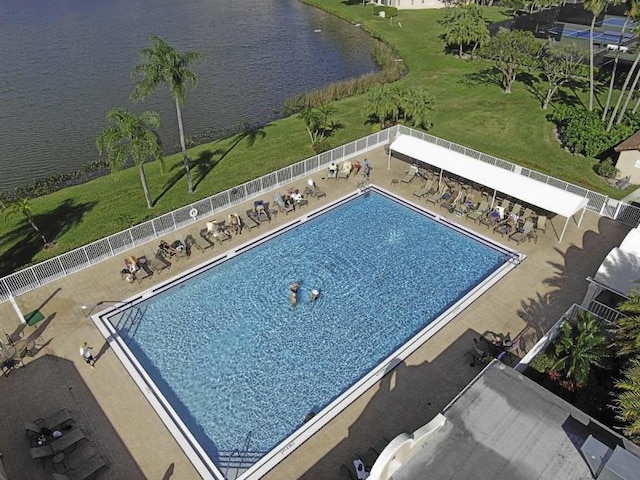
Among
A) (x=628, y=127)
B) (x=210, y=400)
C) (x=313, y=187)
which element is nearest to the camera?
(x=210, y=400)

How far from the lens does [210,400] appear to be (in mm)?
15695

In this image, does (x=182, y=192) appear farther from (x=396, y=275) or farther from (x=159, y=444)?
(x=159, y=444)

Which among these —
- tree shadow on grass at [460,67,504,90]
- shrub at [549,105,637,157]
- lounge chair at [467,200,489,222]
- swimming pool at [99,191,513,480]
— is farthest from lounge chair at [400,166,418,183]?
tree shadow on grass at [460,67,504,90]

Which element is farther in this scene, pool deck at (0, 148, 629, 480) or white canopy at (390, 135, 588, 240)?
white canopy at (390, 135, 588, 240)

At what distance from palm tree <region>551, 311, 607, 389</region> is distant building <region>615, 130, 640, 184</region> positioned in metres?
16.2

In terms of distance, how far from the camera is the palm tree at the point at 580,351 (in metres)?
14.8

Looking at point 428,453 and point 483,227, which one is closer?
point 428,453

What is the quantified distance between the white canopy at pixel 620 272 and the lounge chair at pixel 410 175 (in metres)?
12.0

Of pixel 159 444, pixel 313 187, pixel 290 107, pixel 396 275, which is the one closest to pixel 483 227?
pixel 396 275

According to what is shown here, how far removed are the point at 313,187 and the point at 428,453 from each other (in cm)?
1715

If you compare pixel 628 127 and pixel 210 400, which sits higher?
pixel 628 127

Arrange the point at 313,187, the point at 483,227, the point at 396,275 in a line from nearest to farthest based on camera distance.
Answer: the point at 396,275
the point at 483,227
the point at 313,187

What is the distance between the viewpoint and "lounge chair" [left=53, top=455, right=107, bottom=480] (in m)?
12.8

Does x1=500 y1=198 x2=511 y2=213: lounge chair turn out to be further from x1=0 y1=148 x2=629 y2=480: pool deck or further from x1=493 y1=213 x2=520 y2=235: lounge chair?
x1=0 y1=148 x2=629 y2=480: pool deck
